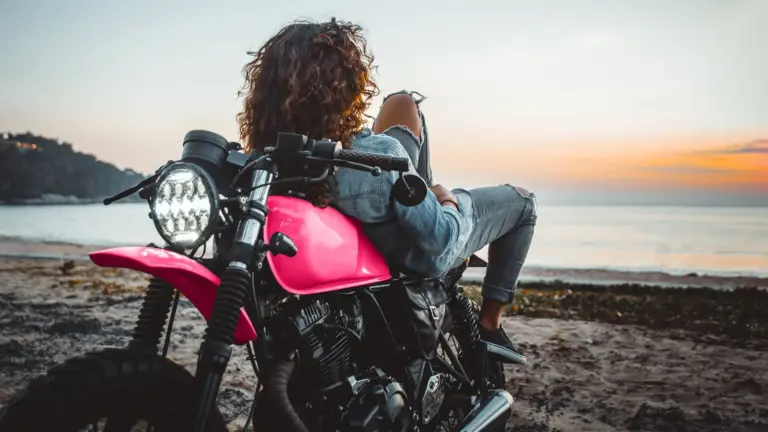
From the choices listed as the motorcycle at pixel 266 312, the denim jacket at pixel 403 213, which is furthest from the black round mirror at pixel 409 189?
the denim jacket at pixel 403 213

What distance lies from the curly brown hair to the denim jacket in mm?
125

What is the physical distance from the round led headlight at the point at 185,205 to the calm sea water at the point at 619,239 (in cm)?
902

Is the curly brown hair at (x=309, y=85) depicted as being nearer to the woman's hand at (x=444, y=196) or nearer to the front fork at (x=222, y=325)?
the woman's hand at (x=444, y=196)

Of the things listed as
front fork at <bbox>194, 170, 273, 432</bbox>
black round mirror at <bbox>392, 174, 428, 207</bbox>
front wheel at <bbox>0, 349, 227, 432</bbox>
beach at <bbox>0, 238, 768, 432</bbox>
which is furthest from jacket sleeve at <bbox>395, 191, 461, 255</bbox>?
beach at <bbox>0, 238, 768, 432</bbox>

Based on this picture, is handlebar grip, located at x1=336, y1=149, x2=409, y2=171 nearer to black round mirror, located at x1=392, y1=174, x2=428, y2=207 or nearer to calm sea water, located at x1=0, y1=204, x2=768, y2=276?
black round mirror, located at x1=392, y1=174, x2=428, y2=207

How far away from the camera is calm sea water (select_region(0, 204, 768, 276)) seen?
14.3 meters

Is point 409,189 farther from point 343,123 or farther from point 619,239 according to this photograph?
point 619,239

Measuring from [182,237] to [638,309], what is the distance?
6805mm

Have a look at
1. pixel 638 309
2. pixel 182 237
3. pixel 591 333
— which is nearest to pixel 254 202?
pixel 182 237

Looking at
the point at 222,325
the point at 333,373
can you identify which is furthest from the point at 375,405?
the point at 222,325

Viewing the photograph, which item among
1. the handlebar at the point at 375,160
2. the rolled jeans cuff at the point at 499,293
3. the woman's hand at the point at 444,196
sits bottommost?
the rolled jeans cuff at the point at 499,293

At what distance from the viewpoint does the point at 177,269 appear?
1679 mm

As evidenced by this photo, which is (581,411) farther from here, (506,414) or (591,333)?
(591,333)

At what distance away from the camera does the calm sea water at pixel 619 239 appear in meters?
14.3
